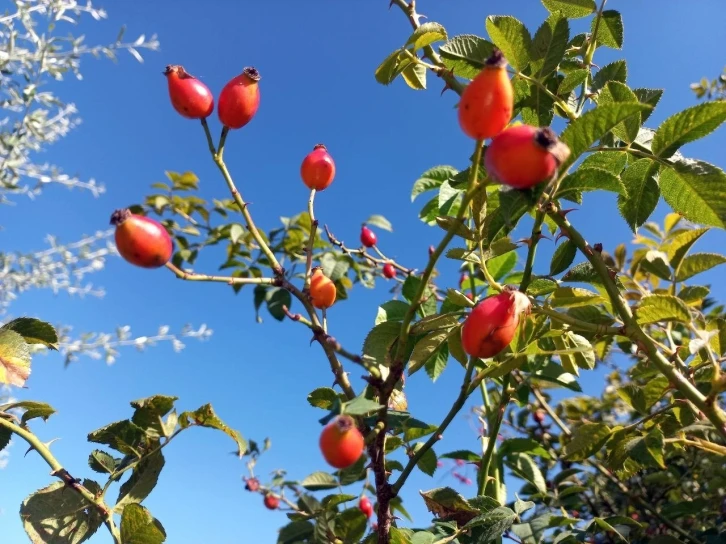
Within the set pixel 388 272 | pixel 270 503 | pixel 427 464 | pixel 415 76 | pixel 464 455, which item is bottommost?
pixel 427 464

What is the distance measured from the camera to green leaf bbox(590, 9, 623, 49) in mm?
1458

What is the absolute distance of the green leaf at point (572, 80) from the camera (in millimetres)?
1272

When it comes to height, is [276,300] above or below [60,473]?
above

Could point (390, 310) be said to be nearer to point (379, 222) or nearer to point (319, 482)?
point (319, 482)

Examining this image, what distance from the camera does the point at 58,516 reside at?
111cm

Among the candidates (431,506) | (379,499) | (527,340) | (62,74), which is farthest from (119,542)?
(62,74)

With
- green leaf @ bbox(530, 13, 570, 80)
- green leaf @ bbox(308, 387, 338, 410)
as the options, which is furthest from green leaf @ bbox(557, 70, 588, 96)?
green leaf @ bbox(308, 387, 338, 410)

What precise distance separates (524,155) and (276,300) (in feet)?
7.66

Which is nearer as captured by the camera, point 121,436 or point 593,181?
point 593,181

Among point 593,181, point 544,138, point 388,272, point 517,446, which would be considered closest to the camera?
point 544,138

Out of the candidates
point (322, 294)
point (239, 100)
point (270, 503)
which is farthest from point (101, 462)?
point (270, 503)

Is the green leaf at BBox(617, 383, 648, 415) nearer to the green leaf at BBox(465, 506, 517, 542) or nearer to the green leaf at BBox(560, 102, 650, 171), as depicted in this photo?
the green leaf at BBox(465, 506, 517, 542)

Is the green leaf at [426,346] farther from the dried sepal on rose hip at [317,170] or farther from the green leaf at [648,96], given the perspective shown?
the green leaf at [648,96]

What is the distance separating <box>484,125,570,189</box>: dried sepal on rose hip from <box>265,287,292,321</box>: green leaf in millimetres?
2274
